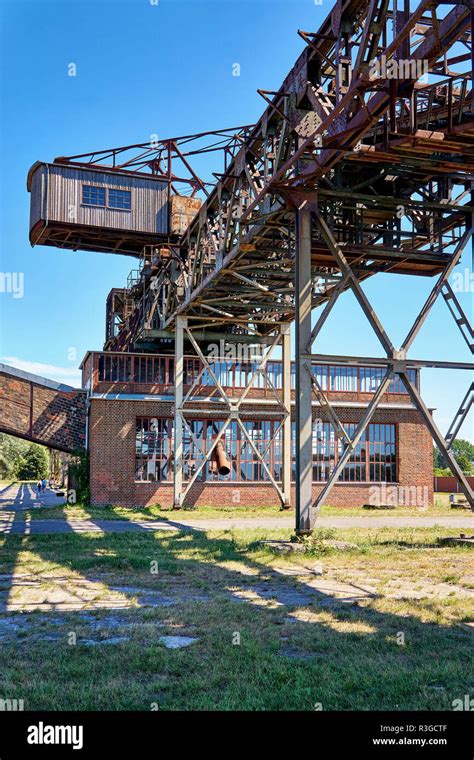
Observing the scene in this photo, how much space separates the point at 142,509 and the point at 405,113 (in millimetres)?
16906

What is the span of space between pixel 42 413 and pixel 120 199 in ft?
27.8

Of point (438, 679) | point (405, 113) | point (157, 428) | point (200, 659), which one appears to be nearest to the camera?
point (438, 679)

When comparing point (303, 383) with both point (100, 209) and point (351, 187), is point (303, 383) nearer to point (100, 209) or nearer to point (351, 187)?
point (351, 187)

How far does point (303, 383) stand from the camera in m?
13.5

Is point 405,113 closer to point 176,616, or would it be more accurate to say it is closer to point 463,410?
point 463,410

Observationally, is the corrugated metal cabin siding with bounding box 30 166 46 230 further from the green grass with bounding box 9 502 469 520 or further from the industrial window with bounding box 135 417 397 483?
the green grass with bounding box 9 502 469 520

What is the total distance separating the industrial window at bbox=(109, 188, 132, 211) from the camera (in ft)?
85.7

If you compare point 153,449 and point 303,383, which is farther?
point 153,449

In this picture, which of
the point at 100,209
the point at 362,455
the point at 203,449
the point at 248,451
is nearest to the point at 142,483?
the point at 203,449

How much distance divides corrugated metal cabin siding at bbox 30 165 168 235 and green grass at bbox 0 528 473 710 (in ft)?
51.1

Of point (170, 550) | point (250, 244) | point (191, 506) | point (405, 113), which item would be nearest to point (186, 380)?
point (191, 506)

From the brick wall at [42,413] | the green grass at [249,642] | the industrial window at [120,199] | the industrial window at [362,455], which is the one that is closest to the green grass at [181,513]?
the industrial window at [362,455]

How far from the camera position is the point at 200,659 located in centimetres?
588

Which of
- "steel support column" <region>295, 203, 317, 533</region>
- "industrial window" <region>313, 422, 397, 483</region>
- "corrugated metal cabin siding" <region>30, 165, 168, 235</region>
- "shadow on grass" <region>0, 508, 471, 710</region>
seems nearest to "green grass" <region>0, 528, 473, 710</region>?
"shadow on grass" <region>0, 508, 471, 710</region>
